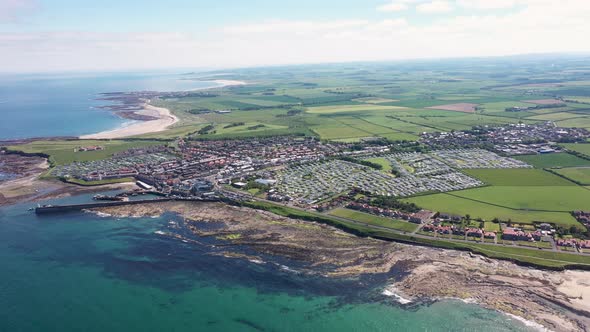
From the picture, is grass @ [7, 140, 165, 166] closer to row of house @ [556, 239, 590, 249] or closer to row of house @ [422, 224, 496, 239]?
row of house @ [422, 224, 496, 239]

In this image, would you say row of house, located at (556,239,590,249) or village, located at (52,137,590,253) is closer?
row of house, located at (556,239,590,249)

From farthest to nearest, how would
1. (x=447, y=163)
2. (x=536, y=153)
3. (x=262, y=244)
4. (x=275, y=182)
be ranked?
(x=536, y=153), (x=447, y=163), (x=275, y=182), (x=262, y=244)

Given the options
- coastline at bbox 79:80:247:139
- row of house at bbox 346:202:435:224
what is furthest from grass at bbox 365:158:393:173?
coastline at bbox 79:80:247:139

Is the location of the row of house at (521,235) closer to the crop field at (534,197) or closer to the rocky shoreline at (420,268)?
the rocky shoreline at (420,268)

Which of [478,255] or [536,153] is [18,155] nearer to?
[478,255]

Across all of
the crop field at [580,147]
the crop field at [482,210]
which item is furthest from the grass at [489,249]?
the crop field at [580,147]

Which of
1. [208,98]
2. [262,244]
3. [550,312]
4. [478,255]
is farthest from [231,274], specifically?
[208,98]
